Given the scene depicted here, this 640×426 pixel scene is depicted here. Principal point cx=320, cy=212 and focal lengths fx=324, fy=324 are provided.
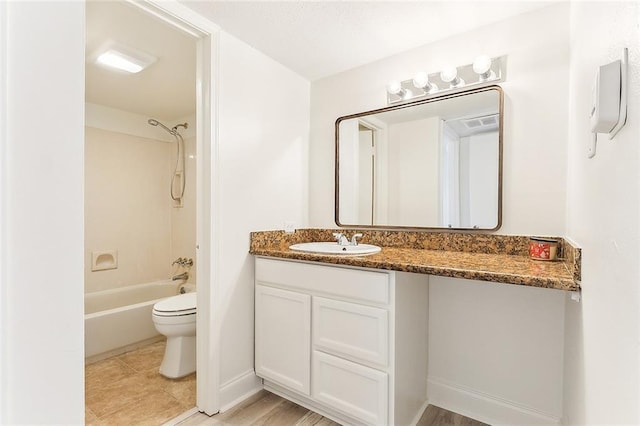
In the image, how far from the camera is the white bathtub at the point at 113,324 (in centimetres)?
244

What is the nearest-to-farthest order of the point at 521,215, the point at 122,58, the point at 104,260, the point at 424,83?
the point at 521,215 < the point at 424,83 < the point at 122,58 < the point at 104,260

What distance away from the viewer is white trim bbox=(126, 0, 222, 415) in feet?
5.86

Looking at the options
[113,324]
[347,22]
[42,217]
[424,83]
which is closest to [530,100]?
[424,83]

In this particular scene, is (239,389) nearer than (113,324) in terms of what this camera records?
Yes

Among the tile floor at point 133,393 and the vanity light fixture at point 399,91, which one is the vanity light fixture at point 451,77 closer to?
the vanity light fixture at point 399,91

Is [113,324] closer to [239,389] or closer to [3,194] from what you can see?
[239,389]

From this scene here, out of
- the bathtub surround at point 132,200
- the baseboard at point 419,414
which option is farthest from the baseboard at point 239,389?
the bathtub surround at point 132,200

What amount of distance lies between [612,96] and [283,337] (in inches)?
68.0

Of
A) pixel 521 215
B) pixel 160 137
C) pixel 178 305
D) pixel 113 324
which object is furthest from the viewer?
pixel 160 137

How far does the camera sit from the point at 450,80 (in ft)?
6.02

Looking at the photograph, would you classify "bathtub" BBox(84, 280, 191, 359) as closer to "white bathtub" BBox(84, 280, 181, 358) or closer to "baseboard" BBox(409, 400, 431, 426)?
"white bathtub" BBox(84, 280, 181, 358)

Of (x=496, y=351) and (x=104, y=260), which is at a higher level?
(x=104, y=260)

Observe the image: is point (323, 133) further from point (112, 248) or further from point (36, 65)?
point (112, 248)

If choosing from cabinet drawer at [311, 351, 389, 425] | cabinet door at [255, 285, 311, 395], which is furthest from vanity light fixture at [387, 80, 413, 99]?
cabinet drawer at [311, 351, 389, 425]
